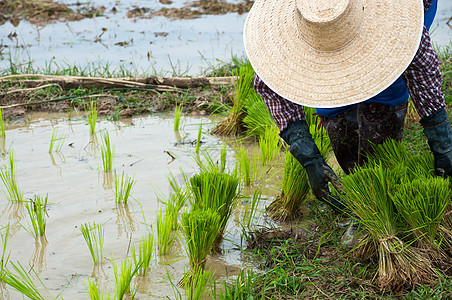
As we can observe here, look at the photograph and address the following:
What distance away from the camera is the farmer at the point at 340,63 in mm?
2229

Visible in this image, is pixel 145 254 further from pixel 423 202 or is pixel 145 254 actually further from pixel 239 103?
pixel 239 103

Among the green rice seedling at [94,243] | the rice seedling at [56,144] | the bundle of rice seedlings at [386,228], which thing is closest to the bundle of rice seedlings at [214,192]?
the green rice seedling at [94,243]

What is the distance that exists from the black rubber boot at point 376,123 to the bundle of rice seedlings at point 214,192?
0.69m

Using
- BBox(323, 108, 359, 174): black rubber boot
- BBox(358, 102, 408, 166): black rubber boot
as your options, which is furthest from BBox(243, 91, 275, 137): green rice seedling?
BBox(358, 102, 408, 166): black rubber boot

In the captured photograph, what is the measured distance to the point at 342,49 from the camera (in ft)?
7.55

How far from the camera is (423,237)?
232 cm

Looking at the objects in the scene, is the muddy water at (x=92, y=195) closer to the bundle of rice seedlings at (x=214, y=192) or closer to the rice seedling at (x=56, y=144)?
the rice seedling at (x=56, y=144)

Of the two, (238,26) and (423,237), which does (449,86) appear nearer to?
(423,237)

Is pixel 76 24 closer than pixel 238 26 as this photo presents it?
No

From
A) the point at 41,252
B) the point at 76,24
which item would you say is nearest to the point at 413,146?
the point at 41,252

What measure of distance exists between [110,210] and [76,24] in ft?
24.5

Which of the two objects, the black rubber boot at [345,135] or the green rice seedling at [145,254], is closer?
the green rice seedling at [145,254]

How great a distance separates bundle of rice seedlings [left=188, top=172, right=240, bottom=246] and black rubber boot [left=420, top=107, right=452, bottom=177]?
3.05ft

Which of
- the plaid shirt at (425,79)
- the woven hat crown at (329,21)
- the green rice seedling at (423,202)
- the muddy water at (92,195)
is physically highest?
the woven hat crown at (329,21)
